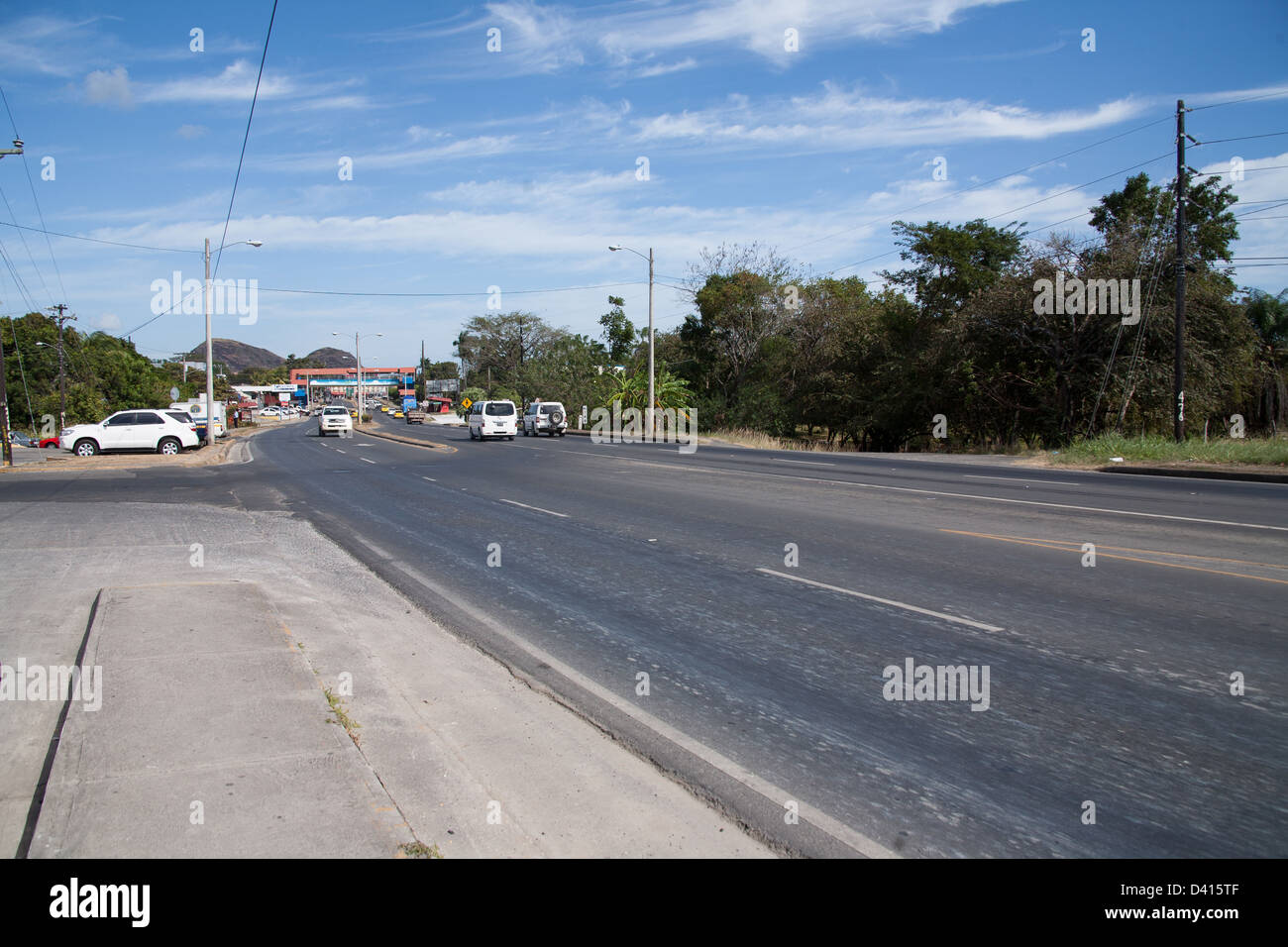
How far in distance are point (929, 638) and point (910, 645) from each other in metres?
0.25

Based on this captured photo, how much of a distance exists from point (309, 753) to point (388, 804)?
72 centimetres

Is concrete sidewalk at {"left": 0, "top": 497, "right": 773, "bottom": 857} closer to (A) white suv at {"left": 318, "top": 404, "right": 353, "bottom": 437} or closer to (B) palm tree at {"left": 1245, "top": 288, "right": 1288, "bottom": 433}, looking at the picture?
(B) palm tree at {"left": 1245, "top": 288, "right": 1288, "bottom": 433}

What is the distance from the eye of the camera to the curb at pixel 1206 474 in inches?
747

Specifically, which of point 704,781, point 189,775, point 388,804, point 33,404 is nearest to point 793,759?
point 704,781

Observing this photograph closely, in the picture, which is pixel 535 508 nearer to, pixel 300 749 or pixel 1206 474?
pixel 300 749

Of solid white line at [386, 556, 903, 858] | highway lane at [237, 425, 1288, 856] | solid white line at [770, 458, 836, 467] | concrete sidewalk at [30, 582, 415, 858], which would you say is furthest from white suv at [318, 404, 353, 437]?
concrete sidewalk at [30, 582, 415, 858]

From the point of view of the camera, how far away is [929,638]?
6520mm

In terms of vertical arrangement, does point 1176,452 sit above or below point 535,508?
above

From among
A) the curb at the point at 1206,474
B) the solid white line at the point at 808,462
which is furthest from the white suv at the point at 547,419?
the curb at the point at 1206,474

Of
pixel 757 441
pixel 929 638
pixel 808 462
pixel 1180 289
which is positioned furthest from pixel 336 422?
pixel 929 638

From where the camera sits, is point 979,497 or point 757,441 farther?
point 757,441

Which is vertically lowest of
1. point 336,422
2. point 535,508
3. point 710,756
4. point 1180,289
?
point 710,756

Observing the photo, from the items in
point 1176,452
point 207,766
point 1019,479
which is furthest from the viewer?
point 1176,452
